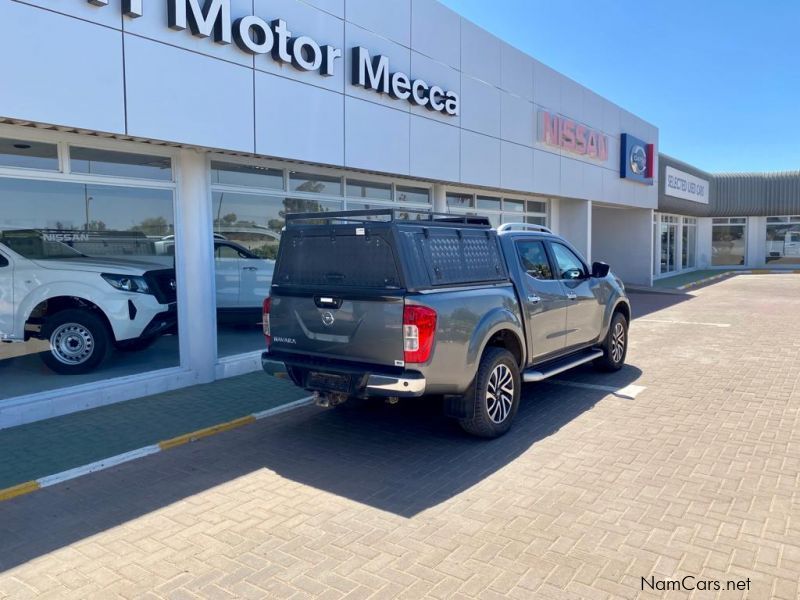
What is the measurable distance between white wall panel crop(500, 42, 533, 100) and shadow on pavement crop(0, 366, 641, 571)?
886 centimetres

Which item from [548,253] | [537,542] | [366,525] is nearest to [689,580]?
[537,542]

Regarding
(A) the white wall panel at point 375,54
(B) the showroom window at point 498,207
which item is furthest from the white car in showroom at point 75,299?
(B) the showroom window at point 498,207

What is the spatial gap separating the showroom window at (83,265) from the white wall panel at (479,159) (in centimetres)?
626

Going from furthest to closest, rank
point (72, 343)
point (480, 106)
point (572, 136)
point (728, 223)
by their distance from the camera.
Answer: point (728, 223) → point (572, 136) → point (480, 106) → point (72, 343)

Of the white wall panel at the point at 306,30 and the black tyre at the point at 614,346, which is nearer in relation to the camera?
the white wall panel at the point at 306,30

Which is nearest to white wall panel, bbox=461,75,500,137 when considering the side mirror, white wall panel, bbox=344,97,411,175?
white wall panel, bbox=344,97,411,175

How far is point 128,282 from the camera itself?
295 inches

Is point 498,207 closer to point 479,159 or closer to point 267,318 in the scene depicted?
point 479,159

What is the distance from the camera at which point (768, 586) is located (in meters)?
3.23

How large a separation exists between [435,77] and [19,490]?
9.10 m

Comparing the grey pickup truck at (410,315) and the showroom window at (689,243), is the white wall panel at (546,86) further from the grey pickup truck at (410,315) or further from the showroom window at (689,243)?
the showroom window at (689,243)

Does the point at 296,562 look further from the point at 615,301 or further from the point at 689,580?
the point at 615,301

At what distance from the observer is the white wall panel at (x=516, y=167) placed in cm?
1334

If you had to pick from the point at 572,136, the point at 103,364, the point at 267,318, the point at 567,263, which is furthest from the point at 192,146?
the point at 572,136
